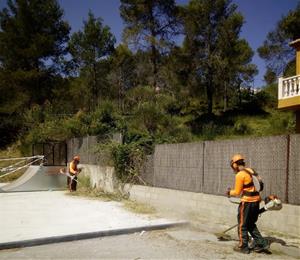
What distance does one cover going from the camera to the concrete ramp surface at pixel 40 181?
19047mm

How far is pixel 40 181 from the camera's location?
19766 mm

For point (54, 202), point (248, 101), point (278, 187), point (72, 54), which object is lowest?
point (54, 202)

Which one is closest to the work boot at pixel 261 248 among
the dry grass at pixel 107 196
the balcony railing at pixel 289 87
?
the dry grass at pixel 107 196

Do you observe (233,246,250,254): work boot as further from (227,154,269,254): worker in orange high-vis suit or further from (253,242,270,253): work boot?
(253,242,270,253): work boot

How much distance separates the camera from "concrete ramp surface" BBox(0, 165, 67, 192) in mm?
19047

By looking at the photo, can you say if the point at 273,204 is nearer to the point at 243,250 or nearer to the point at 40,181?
the point at 243,250

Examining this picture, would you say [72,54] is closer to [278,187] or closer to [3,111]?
[3,111]

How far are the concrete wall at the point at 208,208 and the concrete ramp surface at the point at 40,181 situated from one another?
688 centimetres

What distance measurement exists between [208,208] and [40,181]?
11.4 meters

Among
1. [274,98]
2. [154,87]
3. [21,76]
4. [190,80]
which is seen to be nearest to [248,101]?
[274,98]

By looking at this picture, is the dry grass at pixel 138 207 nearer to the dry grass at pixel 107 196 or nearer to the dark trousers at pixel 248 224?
the dry grass at pixel 107 196

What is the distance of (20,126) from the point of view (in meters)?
35.3

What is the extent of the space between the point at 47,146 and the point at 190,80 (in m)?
14.7

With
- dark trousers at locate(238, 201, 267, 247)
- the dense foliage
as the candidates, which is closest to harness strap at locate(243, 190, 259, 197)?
dark trousers at locate(238, 201, 267, 247)
